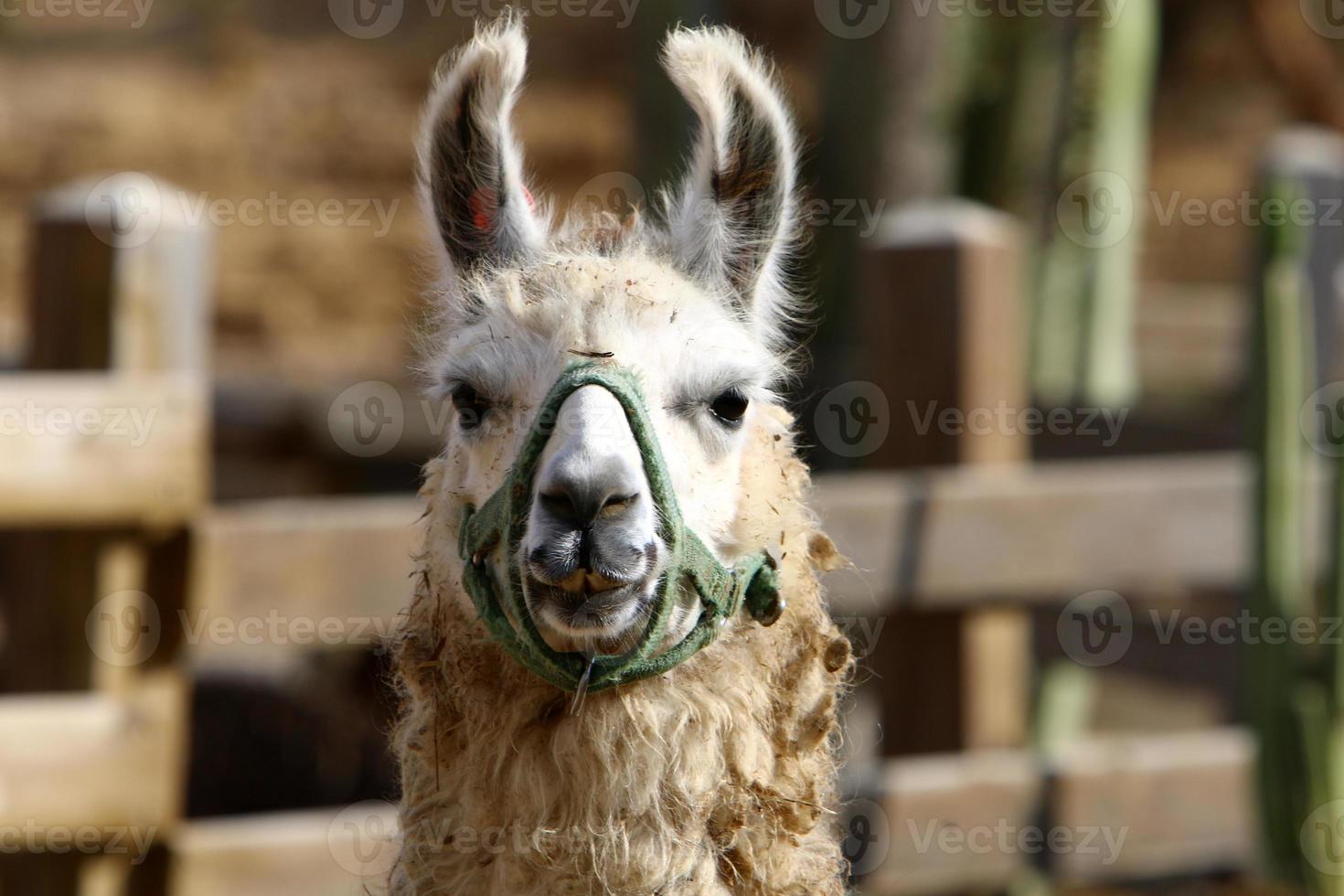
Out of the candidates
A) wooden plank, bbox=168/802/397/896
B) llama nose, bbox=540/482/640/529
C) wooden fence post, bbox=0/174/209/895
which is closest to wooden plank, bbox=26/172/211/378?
wooden fence post, bbox=0/174/209/895

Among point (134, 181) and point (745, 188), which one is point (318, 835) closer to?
point (134, 181)

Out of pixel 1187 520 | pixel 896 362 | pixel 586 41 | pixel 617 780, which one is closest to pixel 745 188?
pixel 617 780

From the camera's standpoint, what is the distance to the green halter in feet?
7.07

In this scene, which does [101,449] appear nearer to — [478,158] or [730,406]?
[478,158]

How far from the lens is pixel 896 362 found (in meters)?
4.33

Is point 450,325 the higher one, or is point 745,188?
point 745,188

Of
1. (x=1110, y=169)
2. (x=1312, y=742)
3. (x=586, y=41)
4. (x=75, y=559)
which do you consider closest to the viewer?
(x=75, y=559)

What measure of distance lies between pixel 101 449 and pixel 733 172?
180cm

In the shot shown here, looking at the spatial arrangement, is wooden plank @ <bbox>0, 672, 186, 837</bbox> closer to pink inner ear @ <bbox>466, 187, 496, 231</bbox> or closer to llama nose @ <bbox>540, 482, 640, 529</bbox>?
→ pink inner ear @ <bbox>466, 187, 496, 231</bbox>

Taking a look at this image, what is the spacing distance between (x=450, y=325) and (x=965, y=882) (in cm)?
258

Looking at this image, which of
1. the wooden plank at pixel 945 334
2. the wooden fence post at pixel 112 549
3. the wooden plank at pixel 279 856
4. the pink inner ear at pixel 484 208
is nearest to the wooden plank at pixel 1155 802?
the wooden plank at pixel 945 334

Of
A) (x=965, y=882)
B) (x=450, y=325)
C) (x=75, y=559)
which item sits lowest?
(x=965, y=882)

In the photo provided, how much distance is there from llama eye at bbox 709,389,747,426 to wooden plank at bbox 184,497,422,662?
4.62ft

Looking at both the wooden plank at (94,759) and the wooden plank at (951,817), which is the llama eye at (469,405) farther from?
the wooden plank at (951,817)
